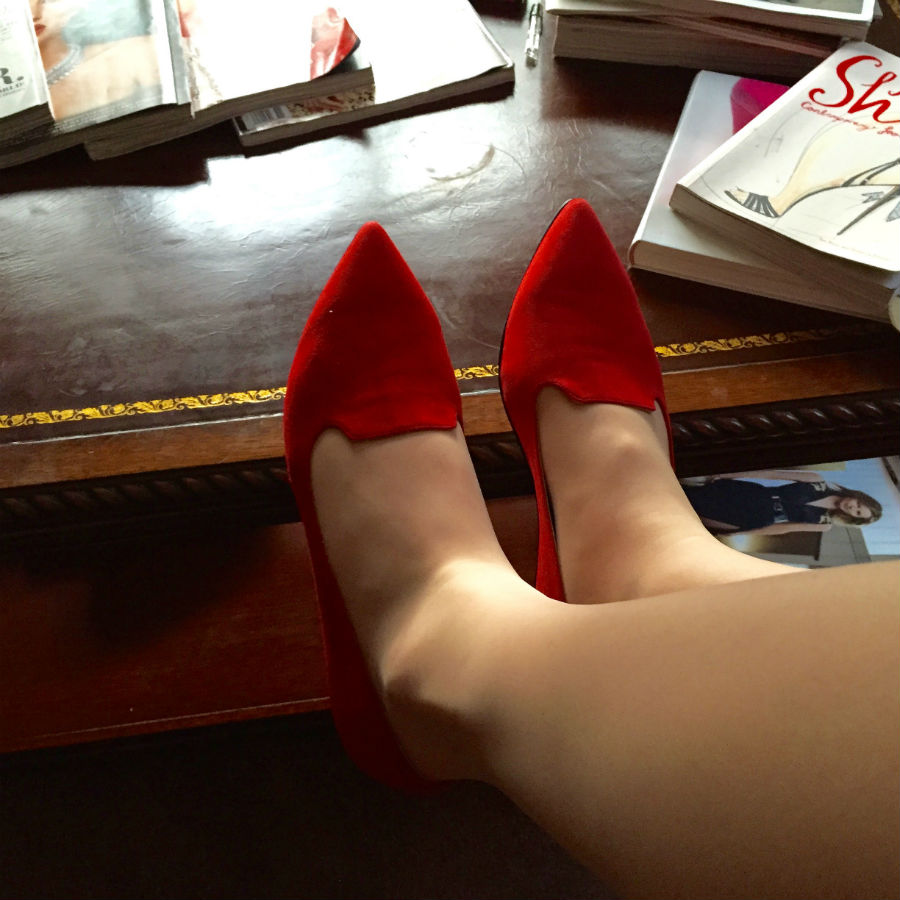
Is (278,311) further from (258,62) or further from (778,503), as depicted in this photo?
(778,503)

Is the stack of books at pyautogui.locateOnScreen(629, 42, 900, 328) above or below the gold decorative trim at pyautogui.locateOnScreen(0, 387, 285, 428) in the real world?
above

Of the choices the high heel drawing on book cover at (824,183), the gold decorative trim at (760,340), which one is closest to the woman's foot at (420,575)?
the gold decorative trim at (760,340)

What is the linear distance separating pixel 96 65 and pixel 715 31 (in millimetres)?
577

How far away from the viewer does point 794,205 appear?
67cm

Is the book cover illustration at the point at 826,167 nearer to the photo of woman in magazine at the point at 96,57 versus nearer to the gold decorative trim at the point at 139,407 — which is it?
the gold decorative trim at the point at 139,407

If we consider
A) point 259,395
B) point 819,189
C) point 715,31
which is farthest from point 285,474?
point 715,31

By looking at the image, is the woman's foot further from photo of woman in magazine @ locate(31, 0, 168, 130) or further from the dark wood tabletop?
photo of woman in magazine @ locate(31, 0, 168, 130)

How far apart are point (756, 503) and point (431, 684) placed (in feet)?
1.60

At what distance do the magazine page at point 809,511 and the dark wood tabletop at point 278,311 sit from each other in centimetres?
14

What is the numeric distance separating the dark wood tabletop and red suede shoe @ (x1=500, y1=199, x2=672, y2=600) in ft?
0.07

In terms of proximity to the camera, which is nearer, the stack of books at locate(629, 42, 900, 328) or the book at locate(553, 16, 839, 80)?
the stack of books at locate(629, 42, 900, 328)

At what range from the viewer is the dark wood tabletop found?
603 mm

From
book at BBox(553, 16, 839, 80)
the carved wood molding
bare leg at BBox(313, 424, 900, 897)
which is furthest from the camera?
book at BBox(553, 16, 839, 80)

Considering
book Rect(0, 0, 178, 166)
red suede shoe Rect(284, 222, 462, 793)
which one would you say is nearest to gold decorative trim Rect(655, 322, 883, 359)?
red suede shoe Rect(284, 222, 462, 793)
